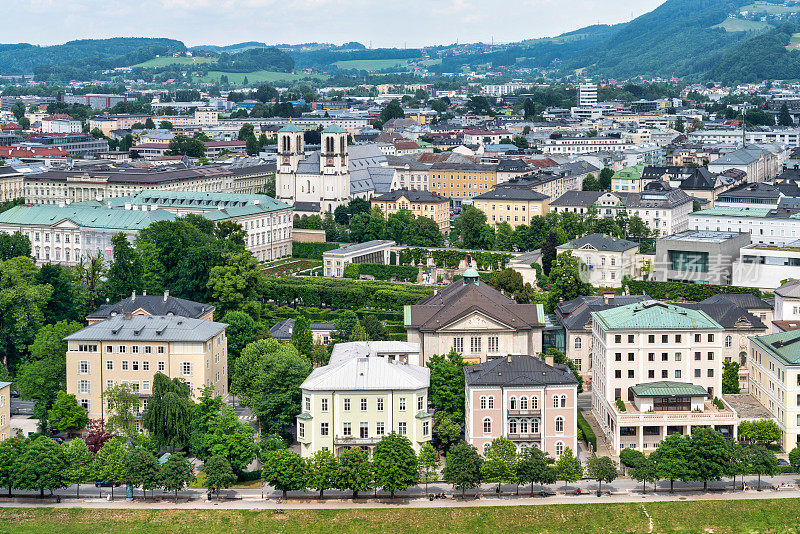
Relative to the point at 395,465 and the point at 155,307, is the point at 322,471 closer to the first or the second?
the point at 395,465

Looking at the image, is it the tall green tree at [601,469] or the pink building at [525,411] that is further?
the pink building at [525,411]

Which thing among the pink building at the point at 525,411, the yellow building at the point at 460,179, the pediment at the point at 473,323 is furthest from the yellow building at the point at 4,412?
the yellow building at the point at 460,179

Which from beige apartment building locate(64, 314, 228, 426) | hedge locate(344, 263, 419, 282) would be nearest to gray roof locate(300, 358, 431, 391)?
beige apartment building locate(64, 314, 228, 426)

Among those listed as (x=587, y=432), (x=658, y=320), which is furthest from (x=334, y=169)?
(x=587, y=432)

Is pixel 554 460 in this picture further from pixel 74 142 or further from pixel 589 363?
pixel 74 142

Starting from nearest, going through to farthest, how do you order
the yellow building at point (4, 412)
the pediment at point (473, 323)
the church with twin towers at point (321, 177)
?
the yellow building at point (4, 412) → the pediment at point (473, 323) → the church with twin towers at point (321, 177)

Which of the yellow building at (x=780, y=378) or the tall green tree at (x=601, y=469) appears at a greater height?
the yellow building at (x=780, y=378)

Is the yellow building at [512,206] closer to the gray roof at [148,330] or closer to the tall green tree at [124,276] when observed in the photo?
the tall green tree at [124,276]
